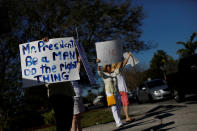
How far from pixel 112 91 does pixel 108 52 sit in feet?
3.34

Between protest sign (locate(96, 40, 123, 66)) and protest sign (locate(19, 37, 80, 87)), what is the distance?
118 cm

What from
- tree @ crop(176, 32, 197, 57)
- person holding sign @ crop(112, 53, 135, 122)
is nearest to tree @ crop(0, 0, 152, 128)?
person holding sign @ crop(112, 53, 135, 122)

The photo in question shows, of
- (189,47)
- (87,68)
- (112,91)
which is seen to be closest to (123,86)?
(112,91)

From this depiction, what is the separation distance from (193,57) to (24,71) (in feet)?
24.7

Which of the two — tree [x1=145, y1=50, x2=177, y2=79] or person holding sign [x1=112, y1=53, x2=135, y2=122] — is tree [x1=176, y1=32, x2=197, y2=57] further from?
person holding sign [x1=112, y1=53, x2=135, y2=122]

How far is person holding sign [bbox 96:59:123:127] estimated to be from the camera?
20.0ft

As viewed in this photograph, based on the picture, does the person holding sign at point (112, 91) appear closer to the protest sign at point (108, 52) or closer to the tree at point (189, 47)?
the protest sign at point (108, 52)

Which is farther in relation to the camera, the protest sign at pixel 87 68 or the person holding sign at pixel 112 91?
the person holding sign at pixel 112 91

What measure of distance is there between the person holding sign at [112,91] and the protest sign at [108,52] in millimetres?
372

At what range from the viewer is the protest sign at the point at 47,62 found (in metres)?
4.63

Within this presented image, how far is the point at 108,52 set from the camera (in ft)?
19.6

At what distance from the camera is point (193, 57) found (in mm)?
9969

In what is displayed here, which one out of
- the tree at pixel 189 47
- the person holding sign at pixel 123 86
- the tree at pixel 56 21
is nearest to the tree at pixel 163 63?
the tree at pixel 189 47

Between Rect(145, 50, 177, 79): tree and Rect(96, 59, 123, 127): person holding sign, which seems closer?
Rect(96, 59, 123, 127): person holding sign
